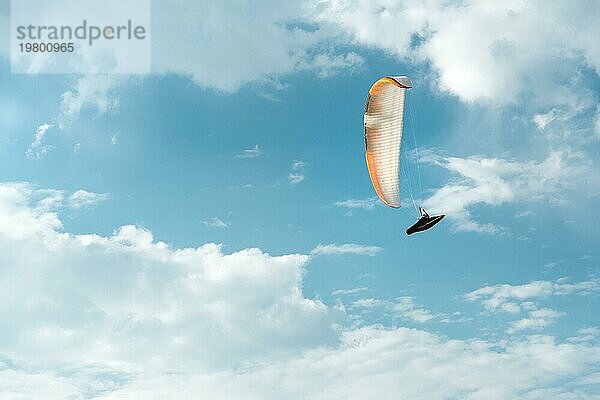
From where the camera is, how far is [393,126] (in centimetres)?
7669

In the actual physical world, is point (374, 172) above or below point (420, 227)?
above

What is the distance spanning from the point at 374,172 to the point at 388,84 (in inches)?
357

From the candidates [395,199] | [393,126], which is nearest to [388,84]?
[393,126]

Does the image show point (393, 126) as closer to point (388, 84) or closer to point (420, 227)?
point (388, 84)

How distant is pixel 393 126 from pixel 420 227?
430 inches

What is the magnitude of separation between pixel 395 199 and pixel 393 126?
24.7ft

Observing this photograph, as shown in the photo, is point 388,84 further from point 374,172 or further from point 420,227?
point 420,227

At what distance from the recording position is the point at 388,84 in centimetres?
7444

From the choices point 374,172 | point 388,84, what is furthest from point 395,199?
point 388,84

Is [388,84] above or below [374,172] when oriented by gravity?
above

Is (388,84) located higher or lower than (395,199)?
higher

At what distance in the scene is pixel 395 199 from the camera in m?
77.8

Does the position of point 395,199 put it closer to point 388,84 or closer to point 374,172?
point 374,172

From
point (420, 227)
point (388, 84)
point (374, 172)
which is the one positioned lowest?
point (420, 227)
